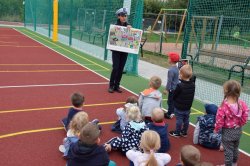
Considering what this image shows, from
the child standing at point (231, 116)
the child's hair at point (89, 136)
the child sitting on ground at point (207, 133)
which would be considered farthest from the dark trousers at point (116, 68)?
the child's hair at point (89, 136)

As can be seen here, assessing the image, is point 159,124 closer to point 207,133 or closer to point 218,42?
point 207,133

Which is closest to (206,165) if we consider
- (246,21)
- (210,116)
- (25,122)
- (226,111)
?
(226,111)

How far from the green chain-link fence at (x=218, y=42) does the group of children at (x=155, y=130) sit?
128 inches

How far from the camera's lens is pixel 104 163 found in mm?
3727

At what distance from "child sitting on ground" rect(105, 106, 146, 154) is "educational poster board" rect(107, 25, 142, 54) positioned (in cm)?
394

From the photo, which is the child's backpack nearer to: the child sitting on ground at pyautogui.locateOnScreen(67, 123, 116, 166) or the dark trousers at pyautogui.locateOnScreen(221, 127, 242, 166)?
the dark trousers at pyautogui.locateOnScreen(221, 127, 242, 166)

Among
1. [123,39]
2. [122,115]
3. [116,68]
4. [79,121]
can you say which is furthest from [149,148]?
[123,39]

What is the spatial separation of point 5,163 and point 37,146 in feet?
2.29

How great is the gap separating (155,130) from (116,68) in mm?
3831

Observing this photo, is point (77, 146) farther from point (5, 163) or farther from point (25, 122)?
point (25, 122)

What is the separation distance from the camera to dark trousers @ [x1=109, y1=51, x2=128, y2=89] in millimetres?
8609

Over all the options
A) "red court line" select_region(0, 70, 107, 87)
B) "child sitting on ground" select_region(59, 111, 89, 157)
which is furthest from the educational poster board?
"child sitting on ground" select_region(59, 111, 89, 157)

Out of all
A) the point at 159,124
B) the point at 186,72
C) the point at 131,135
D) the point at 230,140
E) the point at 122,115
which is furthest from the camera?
the point at 122,115

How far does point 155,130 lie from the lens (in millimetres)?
5004
